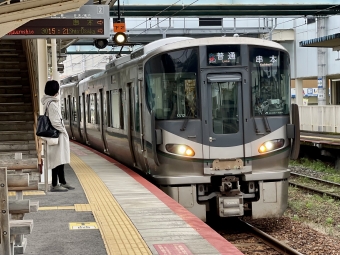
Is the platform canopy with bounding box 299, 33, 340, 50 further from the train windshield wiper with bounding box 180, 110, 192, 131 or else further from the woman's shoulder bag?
the woman's shoulder bag

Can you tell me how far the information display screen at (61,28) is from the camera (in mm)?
10484

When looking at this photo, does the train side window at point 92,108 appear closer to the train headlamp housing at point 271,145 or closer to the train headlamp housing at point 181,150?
the train headlamp housing at point 181,150

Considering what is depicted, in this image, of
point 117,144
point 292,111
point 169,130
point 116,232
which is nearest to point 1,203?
point 116,232

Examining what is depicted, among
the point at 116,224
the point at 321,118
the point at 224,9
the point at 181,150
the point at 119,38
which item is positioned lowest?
the point at 116,224

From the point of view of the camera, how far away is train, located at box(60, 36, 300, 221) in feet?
32.5

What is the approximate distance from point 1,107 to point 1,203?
986cm

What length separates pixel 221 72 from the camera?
10070 millimetres

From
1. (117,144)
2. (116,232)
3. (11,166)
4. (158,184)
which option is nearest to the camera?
(11,166)

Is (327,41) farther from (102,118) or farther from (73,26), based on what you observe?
(73,26)

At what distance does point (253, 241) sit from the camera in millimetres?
9609

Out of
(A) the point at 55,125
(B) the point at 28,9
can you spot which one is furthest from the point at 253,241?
(B) the point at 28,9

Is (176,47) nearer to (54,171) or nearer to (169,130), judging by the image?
(169,130)

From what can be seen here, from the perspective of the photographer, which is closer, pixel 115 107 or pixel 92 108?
pixel 115 107

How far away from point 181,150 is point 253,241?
1.69m
